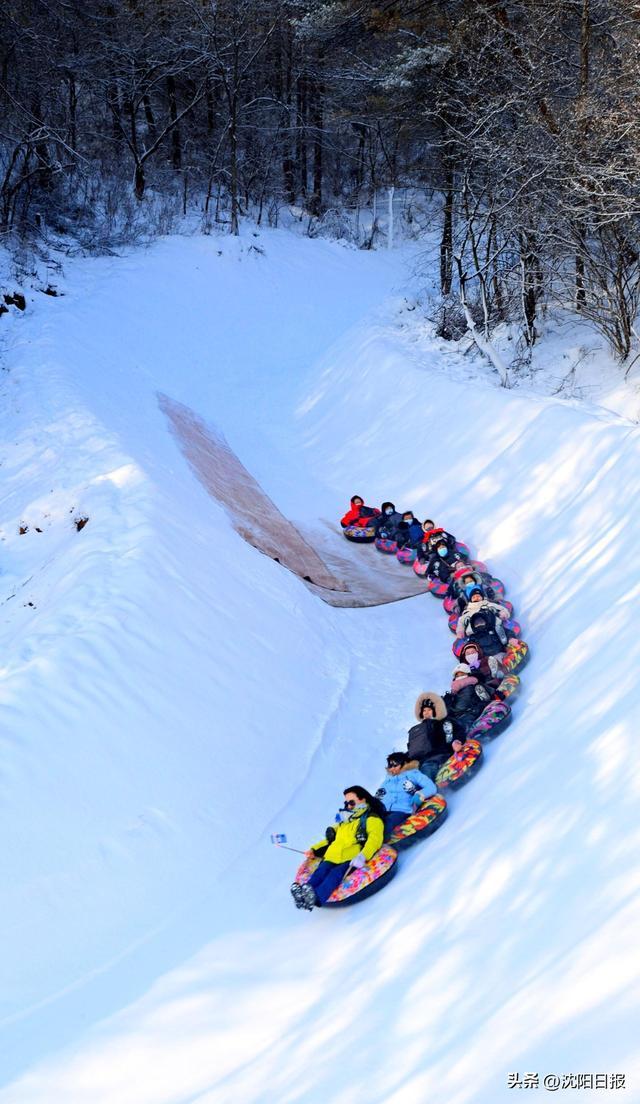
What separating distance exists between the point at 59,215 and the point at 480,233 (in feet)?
39.3

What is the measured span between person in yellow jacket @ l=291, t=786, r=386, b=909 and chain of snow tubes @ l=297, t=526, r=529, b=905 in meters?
0.06

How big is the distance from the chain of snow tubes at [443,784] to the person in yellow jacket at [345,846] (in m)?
0.06

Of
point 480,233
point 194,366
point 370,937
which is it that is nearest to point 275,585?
point 370,937

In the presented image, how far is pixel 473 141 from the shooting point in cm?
1517

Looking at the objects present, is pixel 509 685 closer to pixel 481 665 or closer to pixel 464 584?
pixel 481 665

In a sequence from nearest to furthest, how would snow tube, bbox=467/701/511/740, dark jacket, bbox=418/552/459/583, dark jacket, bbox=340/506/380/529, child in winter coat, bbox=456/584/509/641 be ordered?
1. snow tube, bbox=467/701/511/740
2. child in winter coat, bbox=456/584/509/641
3. dark jacket, bbox=418/552/459/583
4. dark jacket, bbox=340/506/380/529

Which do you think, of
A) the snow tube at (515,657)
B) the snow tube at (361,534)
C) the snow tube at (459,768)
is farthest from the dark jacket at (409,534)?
the snow tube at (459,768)

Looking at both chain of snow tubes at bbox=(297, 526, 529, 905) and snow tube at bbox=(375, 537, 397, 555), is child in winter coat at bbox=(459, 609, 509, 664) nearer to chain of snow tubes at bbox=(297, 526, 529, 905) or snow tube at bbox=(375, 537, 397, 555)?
chain of snow tubes at bbox=(297, 526, 529, 905)

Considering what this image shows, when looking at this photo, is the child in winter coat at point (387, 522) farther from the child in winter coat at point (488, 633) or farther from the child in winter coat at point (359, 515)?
the child in winter coat at point (488, 633)

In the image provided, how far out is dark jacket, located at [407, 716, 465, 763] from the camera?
7.45 m

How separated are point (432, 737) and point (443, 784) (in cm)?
48

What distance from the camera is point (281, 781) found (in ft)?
24.7

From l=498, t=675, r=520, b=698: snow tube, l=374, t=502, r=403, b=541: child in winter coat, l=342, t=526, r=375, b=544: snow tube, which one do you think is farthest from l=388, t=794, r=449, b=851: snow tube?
l=342, t=526, r=375, b=544: snow tube

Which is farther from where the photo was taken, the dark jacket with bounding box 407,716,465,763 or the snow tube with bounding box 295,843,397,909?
the dark jacket with bounding box 407,716,465,763
